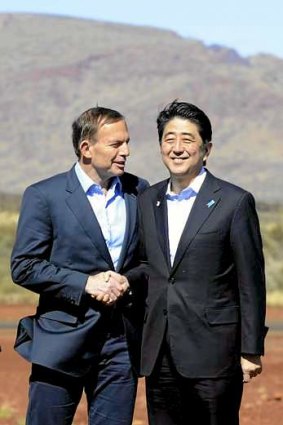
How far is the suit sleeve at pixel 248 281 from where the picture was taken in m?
5.40

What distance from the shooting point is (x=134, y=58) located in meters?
123

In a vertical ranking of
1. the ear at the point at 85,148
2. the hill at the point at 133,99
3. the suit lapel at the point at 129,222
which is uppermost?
the hill at the point at 133,99

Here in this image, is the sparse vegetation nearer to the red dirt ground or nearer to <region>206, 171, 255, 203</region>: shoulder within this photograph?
the red dirt ground

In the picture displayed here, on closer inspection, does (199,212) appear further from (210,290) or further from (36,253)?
(36,253)

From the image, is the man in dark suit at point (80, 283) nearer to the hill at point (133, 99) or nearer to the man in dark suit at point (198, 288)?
the man in dark suit at point (198, 288)

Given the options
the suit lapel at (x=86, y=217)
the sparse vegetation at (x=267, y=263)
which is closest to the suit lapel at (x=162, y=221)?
the suit lapel at (x=86, y=217)

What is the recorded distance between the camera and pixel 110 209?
5625mm

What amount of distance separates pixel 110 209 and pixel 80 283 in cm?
38

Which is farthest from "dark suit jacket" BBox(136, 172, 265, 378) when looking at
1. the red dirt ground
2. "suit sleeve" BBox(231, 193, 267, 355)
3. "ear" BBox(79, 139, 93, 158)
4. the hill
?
the hill

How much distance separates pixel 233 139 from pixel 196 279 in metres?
103

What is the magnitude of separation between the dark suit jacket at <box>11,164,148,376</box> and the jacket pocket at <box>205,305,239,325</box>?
35cm

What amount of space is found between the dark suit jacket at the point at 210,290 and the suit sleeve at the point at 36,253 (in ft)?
1.14

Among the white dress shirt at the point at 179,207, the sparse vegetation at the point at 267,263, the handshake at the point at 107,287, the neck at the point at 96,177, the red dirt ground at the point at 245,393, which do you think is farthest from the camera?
the sparse vegetation at the point at 267,263

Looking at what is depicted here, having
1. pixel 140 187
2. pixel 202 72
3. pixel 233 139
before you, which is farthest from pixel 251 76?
pixel 140 187
